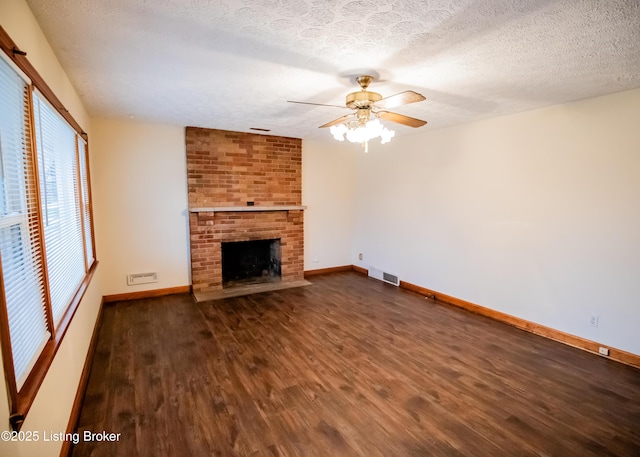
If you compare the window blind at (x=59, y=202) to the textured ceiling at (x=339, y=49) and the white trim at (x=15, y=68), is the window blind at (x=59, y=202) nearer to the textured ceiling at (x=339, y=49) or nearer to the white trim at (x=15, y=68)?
the white trim at (x=15, y=68)

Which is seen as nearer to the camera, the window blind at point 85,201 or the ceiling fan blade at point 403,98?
the ceiling fan blade at point 403,98

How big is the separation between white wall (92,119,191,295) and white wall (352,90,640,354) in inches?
132

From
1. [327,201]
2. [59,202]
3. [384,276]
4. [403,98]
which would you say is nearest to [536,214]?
[403,98]

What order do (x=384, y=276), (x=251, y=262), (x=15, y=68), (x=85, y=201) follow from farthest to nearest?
1. (x=251, y=262)
2. (x=384, y=276)
3. (x=85, y=201)
4. (x=15, y=68)

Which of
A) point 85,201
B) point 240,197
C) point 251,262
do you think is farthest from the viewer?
point 251,262

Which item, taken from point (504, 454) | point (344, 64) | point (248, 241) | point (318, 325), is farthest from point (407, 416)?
point (248, 241)

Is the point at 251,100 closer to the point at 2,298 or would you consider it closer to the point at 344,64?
the point at 344,64

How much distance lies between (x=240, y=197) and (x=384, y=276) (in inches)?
107

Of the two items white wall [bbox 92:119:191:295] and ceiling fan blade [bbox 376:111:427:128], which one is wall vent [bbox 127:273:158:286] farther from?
ceiling fan blade [bbox 376:111:427:128]

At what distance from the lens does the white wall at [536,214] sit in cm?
280

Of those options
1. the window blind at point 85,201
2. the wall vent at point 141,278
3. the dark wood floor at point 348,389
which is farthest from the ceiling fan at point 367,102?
the wall vent at point 141,278

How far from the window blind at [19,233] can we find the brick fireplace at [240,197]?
2.93m

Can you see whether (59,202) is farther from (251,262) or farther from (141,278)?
(251,262)

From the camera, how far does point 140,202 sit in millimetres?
4273
